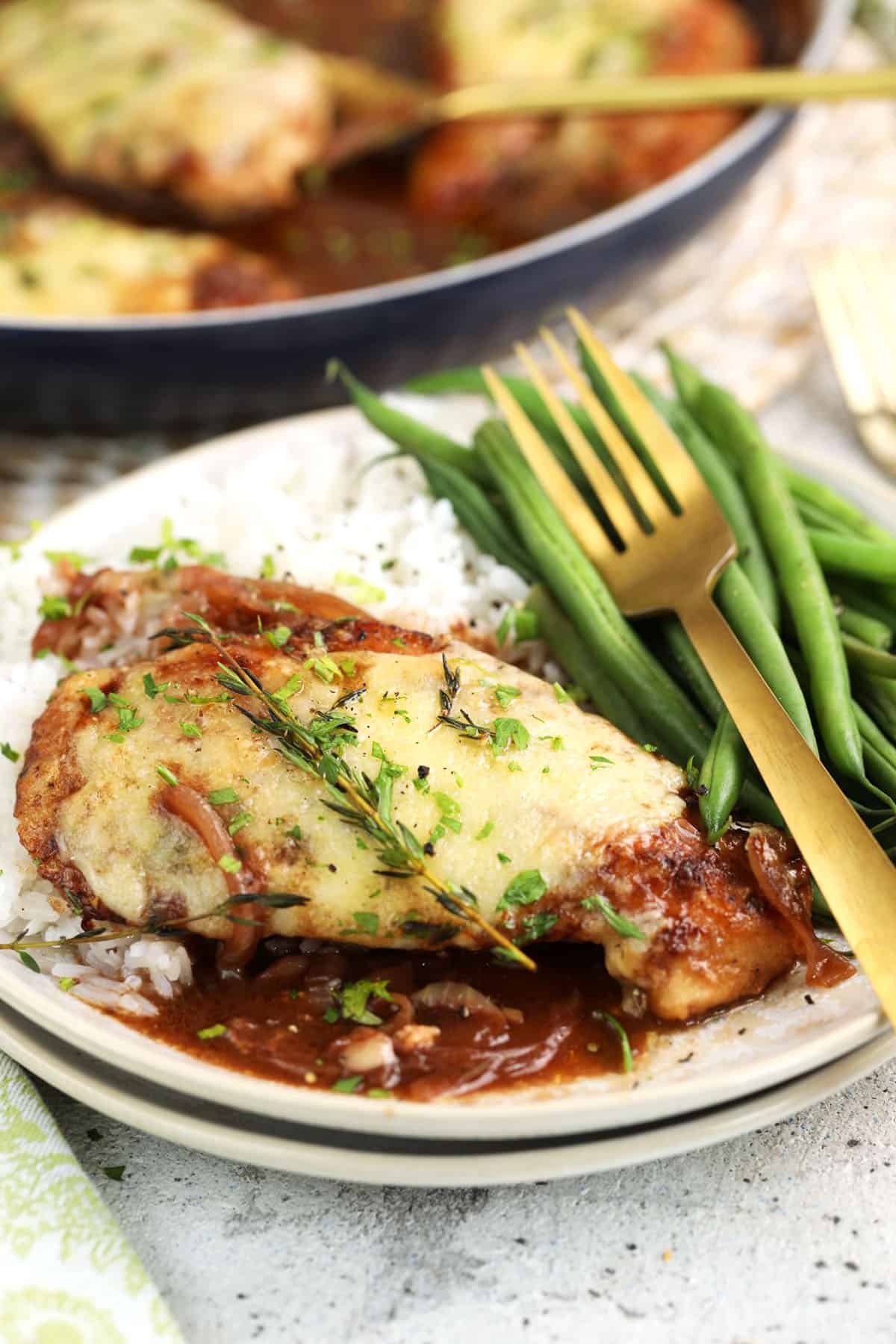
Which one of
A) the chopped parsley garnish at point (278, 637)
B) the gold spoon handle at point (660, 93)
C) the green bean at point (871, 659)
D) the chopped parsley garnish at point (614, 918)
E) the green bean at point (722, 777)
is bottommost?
the chopped parsley garnish at point (614, 918)

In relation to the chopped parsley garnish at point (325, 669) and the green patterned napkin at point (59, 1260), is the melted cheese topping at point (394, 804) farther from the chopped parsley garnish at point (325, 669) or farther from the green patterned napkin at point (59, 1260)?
the green patterned napkin at point (59, 1260)

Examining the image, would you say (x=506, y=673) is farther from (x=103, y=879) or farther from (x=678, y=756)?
(x=103, y=879)

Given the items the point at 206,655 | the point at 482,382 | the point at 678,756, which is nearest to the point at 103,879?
the point at 206,655

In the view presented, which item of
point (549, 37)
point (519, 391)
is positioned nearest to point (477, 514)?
point (519, 391)

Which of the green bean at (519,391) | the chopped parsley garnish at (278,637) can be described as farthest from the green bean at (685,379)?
the chopped parsley garnish at (278,637)

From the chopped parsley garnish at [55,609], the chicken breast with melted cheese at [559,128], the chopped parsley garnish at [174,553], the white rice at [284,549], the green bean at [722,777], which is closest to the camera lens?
the green bean at [722,777]

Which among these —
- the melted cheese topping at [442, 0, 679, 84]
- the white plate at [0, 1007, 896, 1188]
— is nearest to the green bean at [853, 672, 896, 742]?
the white plate at [0, 1007, 896, 1188]

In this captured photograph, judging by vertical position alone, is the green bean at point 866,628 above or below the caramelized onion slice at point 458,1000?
above
